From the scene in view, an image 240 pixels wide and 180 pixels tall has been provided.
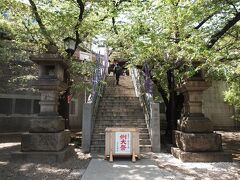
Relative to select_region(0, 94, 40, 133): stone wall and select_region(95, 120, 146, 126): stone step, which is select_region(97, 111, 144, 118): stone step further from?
select_region(0, 94, 40, 133): stone wall

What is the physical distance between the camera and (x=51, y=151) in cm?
931

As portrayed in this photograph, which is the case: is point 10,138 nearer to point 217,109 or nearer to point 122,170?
point 122,170

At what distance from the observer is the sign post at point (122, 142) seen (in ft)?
31.6

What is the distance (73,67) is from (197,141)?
20.6ft

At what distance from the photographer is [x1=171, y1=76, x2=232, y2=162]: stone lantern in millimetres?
9219

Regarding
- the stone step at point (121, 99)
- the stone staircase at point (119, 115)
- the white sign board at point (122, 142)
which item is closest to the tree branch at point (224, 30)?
the white sign board at point (122, 142)

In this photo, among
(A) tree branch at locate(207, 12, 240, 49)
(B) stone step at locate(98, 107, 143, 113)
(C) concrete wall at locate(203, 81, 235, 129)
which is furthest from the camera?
(C) concrete wall at locate(203, 81, 235, 129)

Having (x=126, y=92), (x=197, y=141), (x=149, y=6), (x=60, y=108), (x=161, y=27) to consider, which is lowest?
(x=197, y=141)

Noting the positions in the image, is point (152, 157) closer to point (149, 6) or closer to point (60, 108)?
point (60, 108)

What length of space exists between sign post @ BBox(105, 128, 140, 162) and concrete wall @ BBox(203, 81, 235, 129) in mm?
15554

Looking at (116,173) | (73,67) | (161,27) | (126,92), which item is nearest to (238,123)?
(126,92)

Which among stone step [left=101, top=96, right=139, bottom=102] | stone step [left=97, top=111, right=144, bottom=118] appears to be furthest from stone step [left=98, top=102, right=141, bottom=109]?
stone step [left=97, top=111, right=144, bottom=118]

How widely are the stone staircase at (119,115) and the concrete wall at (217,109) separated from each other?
31.2 ft

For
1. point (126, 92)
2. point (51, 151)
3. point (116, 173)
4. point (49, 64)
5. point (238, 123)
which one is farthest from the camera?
point (238, 123)
